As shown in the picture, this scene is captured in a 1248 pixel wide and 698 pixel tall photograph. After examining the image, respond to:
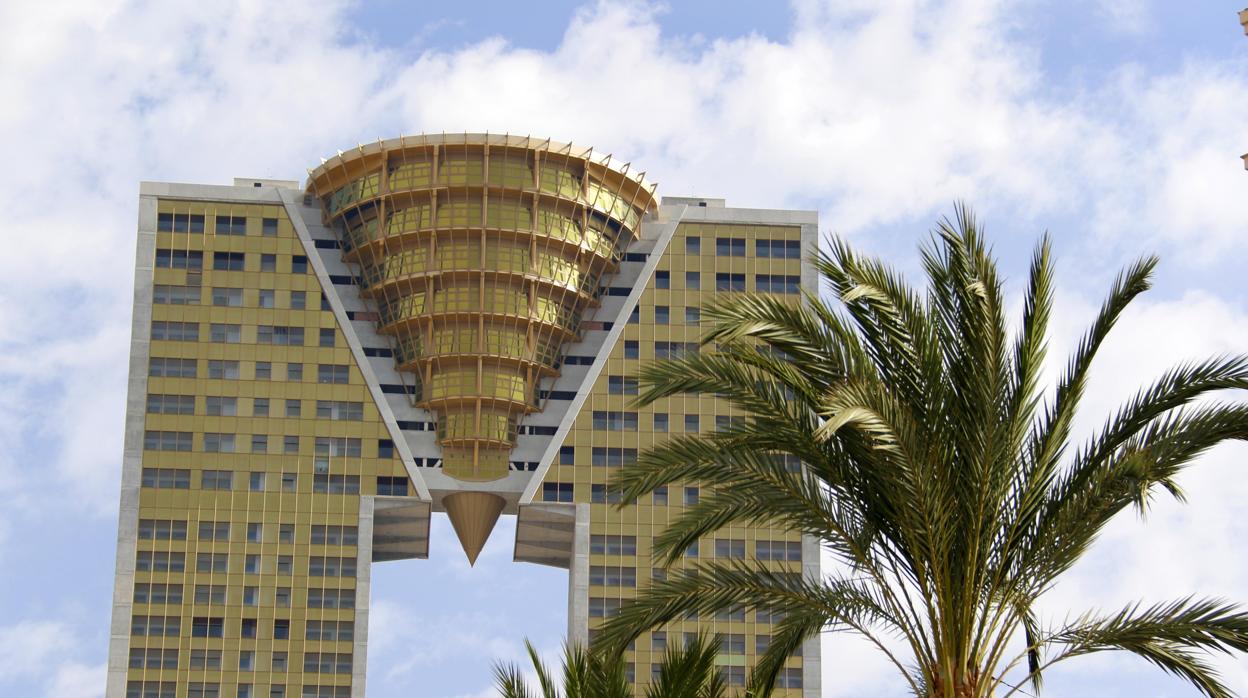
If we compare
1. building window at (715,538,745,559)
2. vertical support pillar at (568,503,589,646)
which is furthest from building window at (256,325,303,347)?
building window at (715,538,745,559)

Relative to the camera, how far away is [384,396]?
12338 centimetres

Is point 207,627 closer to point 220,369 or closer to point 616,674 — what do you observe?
point 220,369

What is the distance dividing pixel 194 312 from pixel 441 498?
19027 millimetres

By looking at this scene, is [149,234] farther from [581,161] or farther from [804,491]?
[804,491]

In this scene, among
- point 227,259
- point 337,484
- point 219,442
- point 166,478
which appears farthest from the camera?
point 227,259

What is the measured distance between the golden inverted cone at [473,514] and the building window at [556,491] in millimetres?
2495

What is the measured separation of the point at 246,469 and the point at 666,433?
2483 cm

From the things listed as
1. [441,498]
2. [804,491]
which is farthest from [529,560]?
[804,491]

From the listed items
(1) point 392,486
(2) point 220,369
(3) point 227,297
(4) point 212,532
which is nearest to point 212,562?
(4) point 212,532

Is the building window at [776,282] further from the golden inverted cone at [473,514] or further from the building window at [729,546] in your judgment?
the golden inverted cone at [473,514]

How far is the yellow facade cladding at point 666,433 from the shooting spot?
121562 mm

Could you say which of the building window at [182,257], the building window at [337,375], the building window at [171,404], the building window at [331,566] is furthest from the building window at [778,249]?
the building window at [171,404]

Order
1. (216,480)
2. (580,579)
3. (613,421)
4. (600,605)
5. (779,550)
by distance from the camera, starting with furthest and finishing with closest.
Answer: (779,550) → (613,421) → (216,480) → (580,579) → (600,605)

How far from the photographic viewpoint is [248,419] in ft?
406
